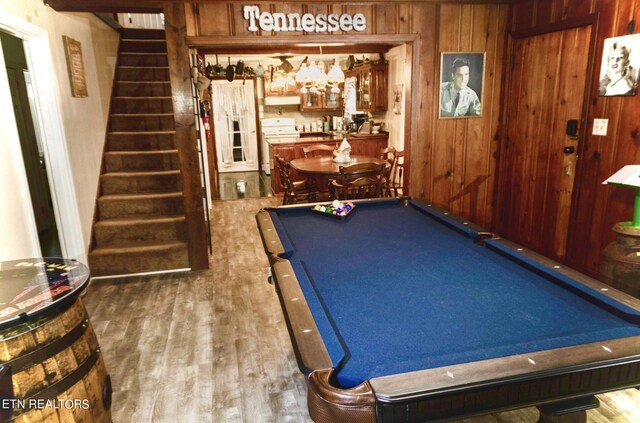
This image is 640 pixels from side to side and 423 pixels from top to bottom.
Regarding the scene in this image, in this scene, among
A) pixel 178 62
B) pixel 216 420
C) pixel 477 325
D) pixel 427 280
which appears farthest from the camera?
pixel 178 62

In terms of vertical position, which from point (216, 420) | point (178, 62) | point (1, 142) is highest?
point (178, 62)

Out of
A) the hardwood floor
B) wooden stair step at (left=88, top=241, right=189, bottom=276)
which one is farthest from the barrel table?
wooden stair step at (left=88, top=241, right=189, bottom=276)

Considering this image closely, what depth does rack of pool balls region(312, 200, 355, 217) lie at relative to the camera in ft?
9.66

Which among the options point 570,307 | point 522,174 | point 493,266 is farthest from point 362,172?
point 570,307

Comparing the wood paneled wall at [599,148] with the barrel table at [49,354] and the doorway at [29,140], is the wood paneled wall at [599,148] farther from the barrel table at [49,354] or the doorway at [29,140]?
the doorway at [29,140]

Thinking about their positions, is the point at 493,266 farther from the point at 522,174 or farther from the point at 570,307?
the point at 522,174

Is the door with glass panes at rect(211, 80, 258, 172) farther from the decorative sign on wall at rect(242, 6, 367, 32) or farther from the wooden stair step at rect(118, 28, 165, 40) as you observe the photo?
the decorative sign on wall at rect(242, 6, 367, 32)

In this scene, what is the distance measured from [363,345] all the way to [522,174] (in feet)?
12.0

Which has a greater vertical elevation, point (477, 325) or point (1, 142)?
point (1, 142)

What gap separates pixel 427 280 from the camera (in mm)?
1862

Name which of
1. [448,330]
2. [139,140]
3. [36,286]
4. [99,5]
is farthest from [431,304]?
[139,140]

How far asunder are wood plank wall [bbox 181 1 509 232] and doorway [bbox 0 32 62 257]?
230 centimetres

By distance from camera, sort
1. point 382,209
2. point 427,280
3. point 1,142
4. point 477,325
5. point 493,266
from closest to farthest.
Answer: point 477,325
point 427,280
point 493,266
point 1,142
point 382,209

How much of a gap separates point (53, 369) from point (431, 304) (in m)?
1.37
